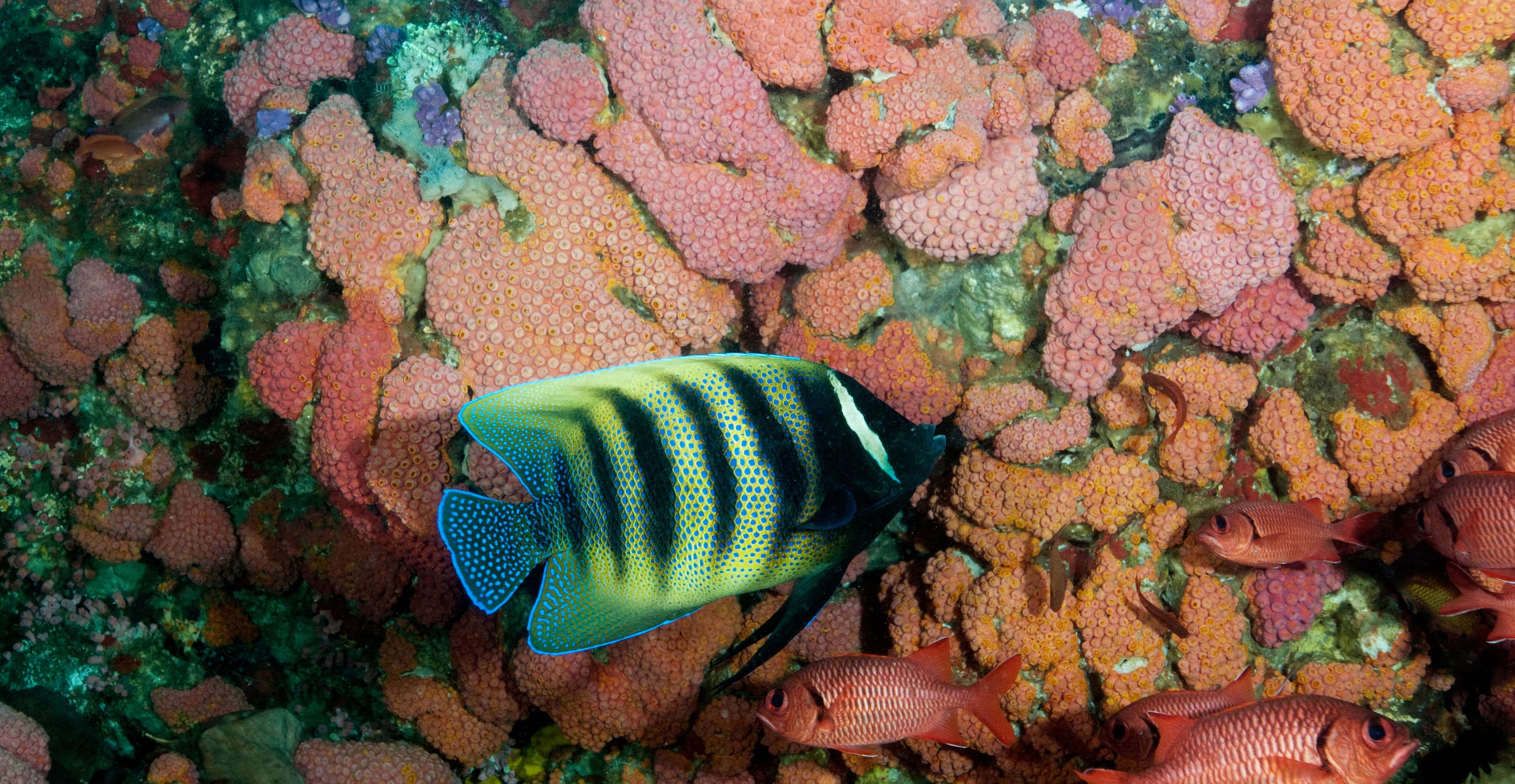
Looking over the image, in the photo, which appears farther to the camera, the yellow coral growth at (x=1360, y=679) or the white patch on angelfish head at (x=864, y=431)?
the yellow coral growth at (x=1360, y=679)

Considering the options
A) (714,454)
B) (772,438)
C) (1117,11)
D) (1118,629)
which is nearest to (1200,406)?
(1118,629)

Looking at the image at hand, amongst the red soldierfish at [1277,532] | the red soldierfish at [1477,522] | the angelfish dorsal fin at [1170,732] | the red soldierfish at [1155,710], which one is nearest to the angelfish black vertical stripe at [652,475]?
the angelfish dorsal fin at [1170,732]

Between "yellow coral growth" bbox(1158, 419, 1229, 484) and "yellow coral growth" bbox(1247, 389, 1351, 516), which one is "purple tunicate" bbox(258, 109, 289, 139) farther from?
"yellow coral growth" bbox(1247, 389, 1351, 516)

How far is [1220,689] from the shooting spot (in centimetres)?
294

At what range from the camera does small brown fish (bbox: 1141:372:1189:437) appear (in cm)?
299

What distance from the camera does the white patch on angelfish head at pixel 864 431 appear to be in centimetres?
190

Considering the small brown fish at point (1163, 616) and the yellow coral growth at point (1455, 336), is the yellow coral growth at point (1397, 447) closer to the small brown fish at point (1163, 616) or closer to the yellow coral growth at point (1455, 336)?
the yellow coral growth at point (1455, 336)

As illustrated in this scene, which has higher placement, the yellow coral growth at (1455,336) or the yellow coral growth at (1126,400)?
the yellow coral growth at (1455,336)

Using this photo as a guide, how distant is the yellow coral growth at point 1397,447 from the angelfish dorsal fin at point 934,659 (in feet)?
5.79

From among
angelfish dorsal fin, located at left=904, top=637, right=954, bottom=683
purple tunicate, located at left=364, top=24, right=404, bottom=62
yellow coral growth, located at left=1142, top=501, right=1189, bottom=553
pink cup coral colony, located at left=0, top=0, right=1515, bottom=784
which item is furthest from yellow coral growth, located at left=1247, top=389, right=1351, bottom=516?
purple tunicate, located at left=364, top=24, right=404, bottom=62

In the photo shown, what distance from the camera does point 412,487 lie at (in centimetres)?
316

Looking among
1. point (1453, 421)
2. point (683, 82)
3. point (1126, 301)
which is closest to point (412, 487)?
point (683, 82)

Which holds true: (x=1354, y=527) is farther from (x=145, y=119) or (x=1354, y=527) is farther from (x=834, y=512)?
(x=145, y=119)

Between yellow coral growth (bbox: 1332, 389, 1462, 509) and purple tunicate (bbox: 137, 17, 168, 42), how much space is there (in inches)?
251
